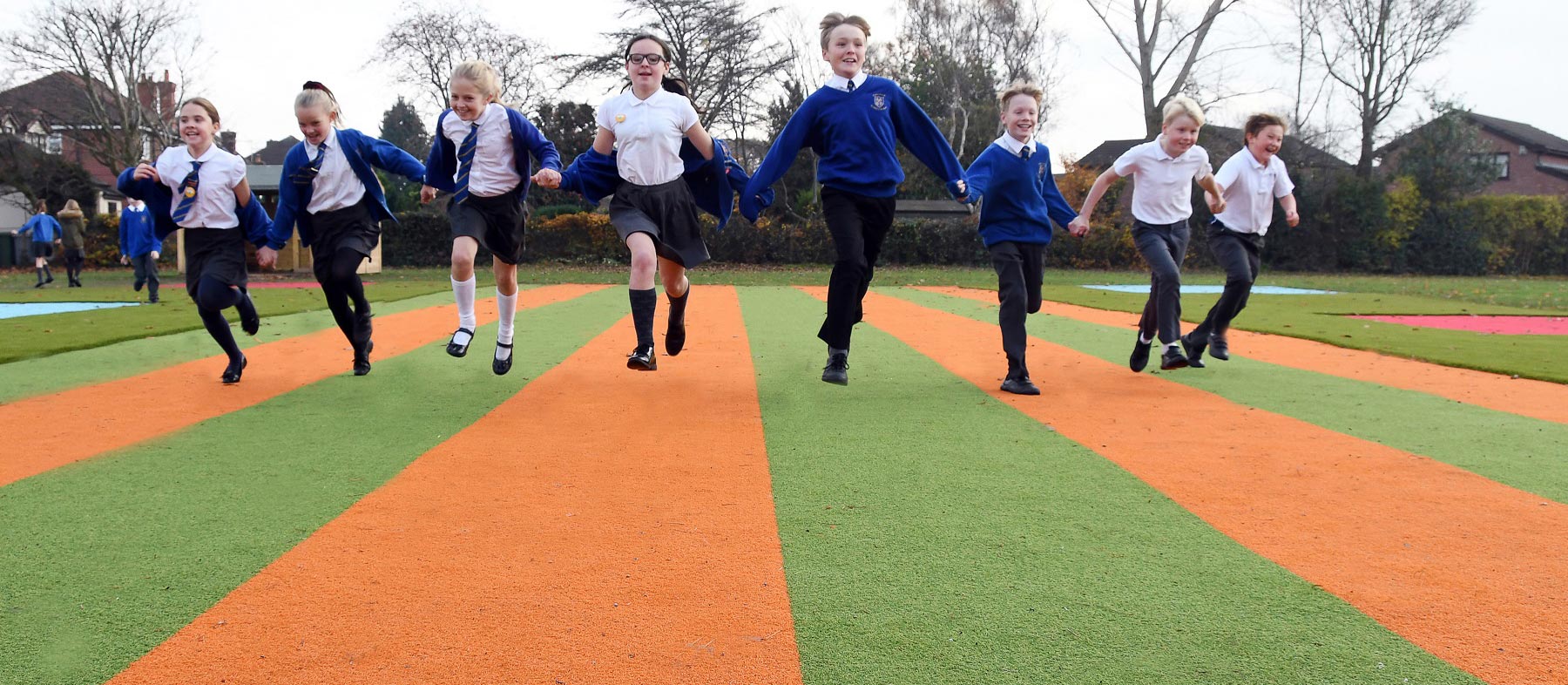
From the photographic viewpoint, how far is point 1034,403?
5.27 meters

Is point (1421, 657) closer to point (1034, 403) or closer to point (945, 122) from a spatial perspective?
point (1034, 403)

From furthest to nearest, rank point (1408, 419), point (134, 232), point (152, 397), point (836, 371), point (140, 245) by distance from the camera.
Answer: point (134, 232), point (140, 245), point (836, 371), point (152, 397), point (1408, 419)

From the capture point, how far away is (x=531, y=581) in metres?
2.51

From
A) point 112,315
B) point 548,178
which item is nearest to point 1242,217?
point 548,178

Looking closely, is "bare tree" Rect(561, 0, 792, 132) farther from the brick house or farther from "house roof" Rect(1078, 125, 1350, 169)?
the brick house

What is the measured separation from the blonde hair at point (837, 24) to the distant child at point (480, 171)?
1769 mm

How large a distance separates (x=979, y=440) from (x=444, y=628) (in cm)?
261

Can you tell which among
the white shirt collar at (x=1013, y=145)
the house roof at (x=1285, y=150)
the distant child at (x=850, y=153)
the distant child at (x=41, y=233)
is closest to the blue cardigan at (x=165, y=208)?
the distant child at (x=850, y=153)

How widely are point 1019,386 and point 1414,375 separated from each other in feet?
9.77

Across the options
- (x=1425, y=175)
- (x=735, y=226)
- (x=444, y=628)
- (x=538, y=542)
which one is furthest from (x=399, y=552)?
(x=1425, y=175)

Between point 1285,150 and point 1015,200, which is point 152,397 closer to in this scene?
point 1015,200

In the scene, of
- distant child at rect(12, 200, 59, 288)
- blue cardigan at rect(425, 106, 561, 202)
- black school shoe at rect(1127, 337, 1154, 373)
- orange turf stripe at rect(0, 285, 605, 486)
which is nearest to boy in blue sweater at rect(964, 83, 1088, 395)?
black school shoe at rect(1127, 337, 1154, 373)

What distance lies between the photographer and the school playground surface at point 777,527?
2.07 metres

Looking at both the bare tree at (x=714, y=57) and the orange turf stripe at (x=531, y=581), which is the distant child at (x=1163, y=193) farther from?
the bare tree at (x=714, y=57)
